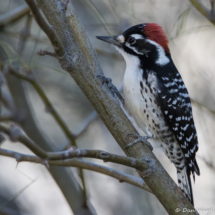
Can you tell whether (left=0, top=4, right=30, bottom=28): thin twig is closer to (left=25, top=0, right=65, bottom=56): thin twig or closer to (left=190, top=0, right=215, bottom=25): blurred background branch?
(left=25, top=0, right=65, bottom=56): thin twig

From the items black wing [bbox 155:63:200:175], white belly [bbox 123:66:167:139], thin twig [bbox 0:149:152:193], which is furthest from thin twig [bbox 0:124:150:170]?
black wing [bbox 155:63:200:175]

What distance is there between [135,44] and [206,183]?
2652 mm

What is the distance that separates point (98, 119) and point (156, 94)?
1.60m

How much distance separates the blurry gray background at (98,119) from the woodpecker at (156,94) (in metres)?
0.76

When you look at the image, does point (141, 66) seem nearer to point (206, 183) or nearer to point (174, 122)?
point (174, 122)

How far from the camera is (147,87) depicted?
10.7 ft

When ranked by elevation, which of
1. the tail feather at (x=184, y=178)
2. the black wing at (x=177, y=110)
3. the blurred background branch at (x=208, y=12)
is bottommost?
the tail feather at (x=184, y=178)

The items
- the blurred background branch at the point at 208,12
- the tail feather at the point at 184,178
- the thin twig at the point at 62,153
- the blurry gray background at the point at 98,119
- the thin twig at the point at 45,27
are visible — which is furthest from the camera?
the blurry gray background at the point at 98,119

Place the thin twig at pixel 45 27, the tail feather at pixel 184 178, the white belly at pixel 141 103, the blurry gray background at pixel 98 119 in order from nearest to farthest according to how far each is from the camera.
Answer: the thin twig at pixel 45 27, the white belly at pixel 141 103, the tail feather at pixel 184 178, the blurry gray background at pixel 98 119

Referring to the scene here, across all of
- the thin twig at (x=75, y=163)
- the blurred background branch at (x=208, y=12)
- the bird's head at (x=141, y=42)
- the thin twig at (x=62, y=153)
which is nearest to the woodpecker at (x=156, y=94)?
the bird's head at (x=141, y=42)

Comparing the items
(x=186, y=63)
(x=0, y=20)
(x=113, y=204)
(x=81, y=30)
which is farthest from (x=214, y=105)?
(x=0, y=20)

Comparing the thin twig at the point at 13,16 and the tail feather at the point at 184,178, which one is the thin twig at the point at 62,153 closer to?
the tail feather at the point at 184,178

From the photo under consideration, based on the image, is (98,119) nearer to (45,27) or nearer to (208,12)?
(208,12)

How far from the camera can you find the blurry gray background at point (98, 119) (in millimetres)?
4418
